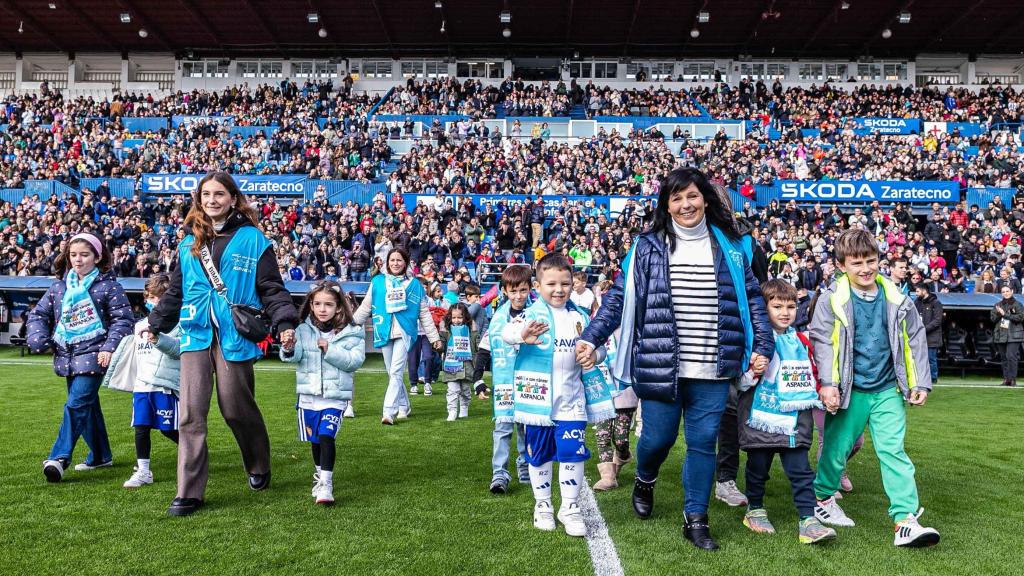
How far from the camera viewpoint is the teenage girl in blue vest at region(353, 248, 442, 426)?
845cm

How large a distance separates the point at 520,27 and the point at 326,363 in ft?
126

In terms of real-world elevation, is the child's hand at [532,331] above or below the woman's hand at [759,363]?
above

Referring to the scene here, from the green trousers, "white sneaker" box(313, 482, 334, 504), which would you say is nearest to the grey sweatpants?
"white sneaker" box(313, 482, 334, 504)

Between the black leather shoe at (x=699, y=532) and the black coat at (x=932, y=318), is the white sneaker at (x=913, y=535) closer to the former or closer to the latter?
the black leather shoe at (x=699, y=532)

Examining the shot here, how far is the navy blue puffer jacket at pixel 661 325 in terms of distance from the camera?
4031 millimetres

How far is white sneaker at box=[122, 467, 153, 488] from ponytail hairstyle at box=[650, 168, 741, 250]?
12.8ft

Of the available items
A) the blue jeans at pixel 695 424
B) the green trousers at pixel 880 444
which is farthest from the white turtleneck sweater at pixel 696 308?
the green trousers at pixel 880 444

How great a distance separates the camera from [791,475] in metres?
4.31

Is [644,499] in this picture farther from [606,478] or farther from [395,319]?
[395,319]

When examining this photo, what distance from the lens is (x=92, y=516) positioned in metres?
4.53

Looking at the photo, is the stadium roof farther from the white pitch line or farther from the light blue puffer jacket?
the white pitch line

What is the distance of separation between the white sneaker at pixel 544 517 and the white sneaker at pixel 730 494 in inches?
53.3

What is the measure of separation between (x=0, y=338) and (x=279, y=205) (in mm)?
8976

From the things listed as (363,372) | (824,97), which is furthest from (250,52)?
(363,372)
